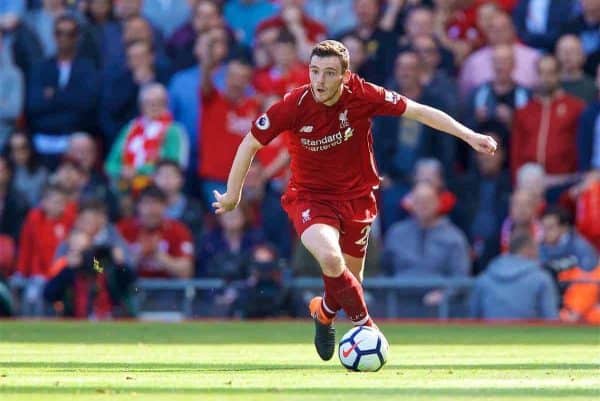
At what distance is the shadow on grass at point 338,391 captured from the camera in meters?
7.57

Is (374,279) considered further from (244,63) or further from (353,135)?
(353,135)

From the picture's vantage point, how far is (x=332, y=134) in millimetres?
9945

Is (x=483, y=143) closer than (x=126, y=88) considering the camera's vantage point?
Yes

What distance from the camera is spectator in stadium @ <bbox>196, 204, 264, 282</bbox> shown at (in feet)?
50.9

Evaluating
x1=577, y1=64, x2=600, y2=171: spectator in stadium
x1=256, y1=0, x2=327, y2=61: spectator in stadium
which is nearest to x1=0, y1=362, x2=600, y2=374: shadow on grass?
x1=577, y1=64, x2=600, y2=171: spectator in stadium

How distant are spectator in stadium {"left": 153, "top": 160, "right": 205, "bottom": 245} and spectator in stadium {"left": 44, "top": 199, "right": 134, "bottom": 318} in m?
0.78

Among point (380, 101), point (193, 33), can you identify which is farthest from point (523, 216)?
point (380, 101)

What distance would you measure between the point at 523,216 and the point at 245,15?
15.7ft

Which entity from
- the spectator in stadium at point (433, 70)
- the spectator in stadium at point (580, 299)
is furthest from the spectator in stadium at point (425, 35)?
the spectator in stadium at point (580, 299)

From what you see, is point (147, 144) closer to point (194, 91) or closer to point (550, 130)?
point (194, 91)

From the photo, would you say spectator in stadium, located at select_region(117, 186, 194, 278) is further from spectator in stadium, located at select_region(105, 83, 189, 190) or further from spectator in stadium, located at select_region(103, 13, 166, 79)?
spectator in stadium, located at select_region(103, 13, 166, 79)

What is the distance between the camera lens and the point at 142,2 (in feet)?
60.1

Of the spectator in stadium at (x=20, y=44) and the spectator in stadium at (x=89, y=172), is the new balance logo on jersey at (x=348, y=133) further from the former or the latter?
the spectator in stadium at (x=20, y=44)

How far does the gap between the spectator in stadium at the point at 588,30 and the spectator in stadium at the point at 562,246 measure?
2059mm
